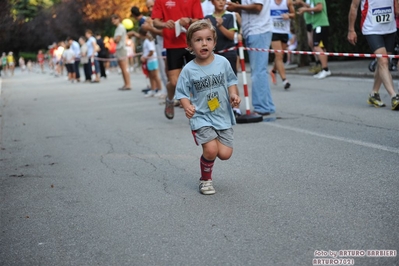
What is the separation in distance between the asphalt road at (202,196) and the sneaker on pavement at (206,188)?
54 millimetres

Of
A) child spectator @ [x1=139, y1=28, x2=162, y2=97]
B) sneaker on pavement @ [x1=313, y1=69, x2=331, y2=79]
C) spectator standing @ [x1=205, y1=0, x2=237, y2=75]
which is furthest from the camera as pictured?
sneaker on pavement @ [x1=313, y1=69, x2=331, y2=79]

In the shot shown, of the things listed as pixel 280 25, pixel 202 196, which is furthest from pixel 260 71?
pixel 202 196

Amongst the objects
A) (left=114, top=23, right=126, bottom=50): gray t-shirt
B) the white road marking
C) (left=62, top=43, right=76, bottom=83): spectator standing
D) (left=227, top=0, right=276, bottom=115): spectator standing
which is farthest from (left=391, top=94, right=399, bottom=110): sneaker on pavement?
(left=62, top=43, right=76, bottom=83): spectator standing

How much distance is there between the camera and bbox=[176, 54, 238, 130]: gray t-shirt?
5.44m

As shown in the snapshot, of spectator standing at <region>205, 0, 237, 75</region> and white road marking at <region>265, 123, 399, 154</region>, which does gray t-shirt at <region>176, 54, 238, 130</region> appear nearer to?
white road marking at <region>265, 123, 399, 154</region>

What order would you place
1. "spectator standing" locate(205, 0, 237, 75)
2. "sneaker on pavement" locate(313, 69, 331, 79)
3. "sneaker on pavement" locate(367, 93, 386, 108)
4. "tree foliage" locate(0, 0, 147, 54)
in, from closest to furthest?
"spectator standing" locate(205, 0, 237, 75)
"sneaker on pavement" locate(367, 93, 386, 108)
"sneaker on pavement" locate(313, 69, 331, 79)
"tree foliage" locate(0, 0, 147, 54)

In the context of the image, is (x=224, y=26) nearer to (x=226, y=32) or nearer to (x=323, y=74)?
(x=226, y=32)

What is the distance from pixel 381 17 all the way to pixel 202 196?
203 inches

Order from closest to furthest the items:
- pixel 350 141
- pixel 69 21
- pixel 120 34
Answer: pixel 350 141 → pixel 120 34 → pixel 69 21

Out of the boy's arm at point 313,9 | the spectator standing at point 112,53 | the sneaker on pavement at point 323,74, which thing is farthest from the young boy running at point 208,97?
the spectator standing at point 112,53

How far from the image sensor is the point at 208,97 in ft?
17.9

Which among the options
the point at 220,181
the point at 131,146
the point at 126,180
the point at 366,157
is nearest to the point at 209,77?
the point at 220,181

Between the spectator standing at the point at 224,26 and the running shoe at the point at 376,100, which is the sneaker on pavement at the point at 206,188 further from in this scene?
the running shoe at the point at 376,100

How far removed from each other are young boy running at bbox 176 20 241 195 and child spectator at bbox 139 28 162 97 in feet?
Answer: 33.6
